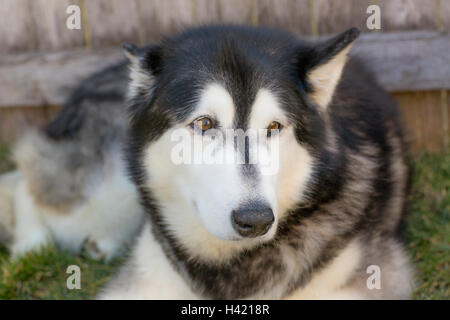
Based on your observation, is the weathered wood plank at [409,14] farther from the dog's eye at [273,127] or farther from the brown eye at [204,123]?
the brown eye at [204,123]

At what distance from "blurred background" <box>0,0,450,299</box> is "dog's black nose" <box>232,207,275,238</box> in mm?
1675

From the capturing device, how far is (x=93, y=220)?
13.1ft

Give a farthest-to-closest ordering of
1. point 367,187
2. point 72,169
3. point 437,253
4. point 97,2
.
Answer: point 97,2 < point 72,169 < point 437,253 < point 367,187

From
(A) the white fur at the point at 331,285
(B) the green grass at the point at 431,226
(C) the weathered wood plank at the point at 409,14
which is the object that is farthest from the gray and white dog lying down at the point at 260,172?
(C) the weathered wood plank at the point at 409,14

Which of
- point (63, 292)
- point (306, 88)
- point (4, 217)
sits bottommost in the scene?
point (63, 292)

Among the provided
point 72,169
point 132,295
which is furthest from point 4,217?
point 132,295

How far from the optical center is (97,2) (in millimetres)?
4777

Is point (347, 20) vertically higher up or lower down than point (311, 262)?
higher up

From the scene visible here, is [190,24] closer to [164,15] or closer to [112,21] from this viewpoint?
[164,15]

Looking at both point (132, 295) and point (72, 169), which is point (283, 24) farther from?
point (132, 295)

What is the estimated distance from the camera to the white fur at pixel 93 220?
3941 mm

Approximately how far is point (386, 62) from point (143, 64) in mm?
2390

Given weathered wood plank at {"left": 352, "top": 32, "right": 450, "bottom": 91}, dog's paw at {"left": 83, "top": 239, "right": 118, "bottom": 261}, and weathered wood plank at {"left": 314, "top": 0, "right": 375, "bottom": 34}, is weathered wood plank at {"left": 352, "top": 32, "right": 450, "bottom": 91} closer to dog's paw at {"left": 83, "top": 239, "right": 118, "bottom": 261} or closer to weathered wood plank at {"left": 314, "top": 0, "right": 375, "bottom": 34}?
weathered wood plank at {"left": 314, "top": 0, "right": 375, "bottom": 34}

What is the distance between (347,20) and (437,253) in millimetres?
2043
